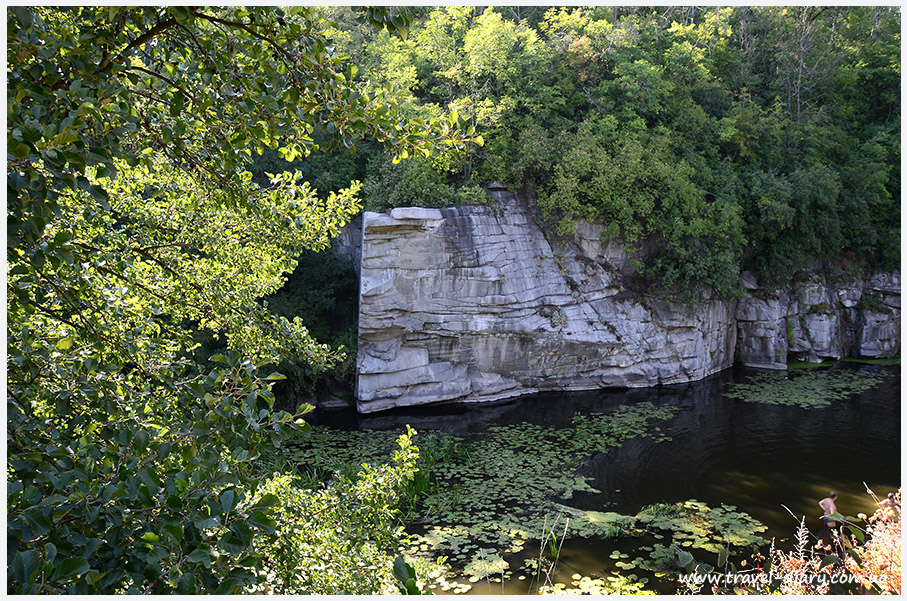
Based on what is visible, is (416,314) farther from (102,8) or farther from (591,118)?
(102,8)

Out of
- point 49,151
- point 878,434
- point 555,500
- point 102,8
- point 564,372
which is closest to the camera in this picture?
point 49,151

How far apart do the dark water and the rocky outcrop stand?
1875 mm

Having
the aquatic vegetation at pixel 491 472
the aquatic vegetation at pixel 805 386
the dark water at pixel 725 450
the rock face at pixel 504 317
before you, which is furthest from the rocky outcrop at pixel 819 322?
the aquatic vegetation at pixel 491 472

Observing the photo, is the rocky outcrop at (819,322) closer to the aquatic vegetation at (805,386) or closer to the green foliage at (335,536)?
the aquatic vegetation at (805,386)

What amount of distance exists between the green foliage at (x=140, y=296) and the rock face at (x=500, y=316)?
7.32m

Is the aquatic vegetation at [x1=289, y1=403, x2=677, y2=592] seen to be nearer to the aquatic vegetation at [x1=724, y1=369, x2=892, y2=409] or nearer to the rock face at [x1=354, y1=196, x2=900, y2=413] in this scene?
the rock face at [x1=354, y1=196, x2=900, y2=413]

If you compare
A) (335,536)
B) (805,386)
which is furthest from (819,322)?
(335,536)

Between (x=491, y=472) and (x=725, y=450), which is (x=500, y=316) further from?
(x=725, y=450)

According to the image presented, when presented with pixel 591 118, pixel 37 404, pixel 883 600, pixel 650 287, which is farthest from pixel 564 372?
pixel 37 404

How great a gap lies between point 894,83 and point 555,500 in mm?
15243

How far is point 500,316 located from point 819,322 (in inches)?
319

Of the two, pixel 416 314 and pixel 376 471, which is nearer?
pixel 376 471

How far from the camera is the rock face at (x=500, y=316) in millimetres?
10438

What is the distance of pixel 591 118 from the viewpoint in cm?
1226
